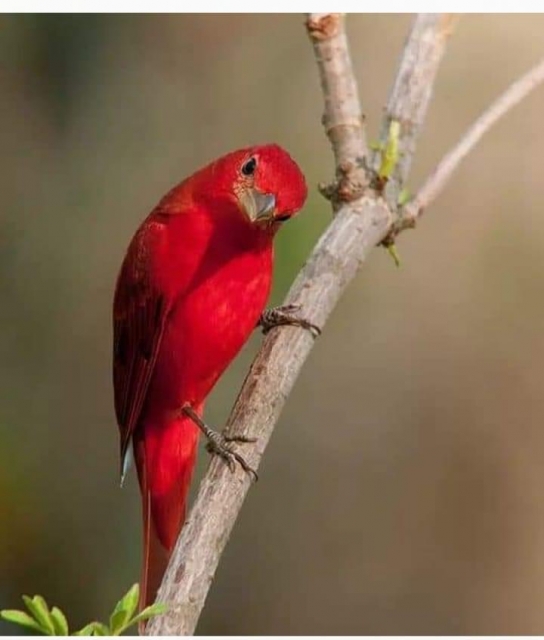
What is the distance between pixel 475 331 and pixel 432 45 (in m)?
0.55

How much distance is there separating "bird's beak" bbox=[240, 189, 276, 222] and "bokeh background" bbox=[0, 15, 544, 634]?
0.47 metres

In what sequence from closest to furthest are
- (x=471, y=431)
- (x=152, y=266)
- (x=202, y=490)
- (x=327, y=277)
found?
(x=202, y=490)
(x=327, y=277)
(x=152, y=266)
(x=471, y=431)

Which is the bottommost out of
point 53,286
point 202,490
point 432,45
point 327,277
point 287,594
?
point 287,594

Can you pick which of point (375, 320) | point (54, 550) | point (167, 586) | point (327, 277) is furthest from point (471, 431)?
point (167, 586)

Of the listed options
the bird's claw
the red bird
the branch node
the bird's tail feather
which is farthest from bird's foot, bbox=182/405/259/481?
the branch node

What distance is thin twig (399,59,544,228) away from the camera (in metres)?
1.77

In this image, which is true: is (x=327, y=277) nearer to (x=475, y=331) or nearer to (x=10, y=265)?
(x=475, y=331)

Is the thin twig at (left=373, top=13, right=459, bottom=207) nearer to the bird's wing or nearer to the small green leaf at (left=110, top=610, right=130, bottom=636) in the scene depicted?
the bird's wing

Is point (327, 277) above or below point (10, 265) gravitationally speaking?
below

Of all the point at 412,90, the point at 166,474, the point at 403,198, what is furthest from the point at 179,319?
the point at 412,90

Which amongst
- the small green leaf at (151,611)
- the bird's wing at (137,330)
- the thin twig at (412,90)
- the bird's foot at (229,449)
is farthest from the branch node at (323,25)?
the small green leaf at (151,611)

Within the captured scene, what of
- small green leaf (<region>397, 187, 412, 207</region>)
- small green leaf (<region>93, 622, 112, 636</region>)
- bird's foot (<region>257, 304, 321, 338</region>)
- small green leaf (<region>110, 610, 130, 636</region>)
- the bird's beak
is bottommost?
small green leaf (<region>93, 622, 112, 636</region>)
